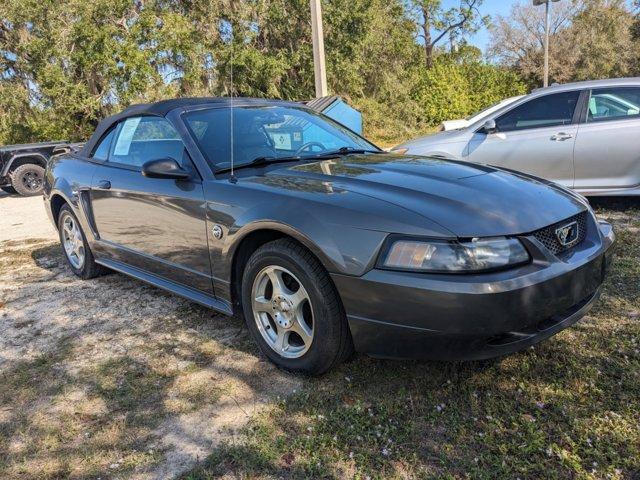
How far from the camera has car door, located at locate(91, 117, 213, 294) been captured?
10.7 feet

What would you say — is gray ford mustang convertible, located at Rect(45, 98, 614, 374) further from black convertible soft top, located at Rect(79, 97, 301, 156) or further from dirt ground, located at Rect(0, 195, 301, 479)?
dirt ground, located at Rect(0, 195, 301, 479)

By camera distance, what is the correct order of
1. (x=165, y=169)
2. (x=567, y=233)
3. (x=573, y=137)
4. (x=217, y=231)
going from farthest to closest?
(x=573, y=137) → (x=165, y=169) → (x=217, y=231) → (x=567, y=233)

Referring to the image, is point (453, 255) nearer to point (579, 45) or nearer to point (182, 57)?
point (182, 57)

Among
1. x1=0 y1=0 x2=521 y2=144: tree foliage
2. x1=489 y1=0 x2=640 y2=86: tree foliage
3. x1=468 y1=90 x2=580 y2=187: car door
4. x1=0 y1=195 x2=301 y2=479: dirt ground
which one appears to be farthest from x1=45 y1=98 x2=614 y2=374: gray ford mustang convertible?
x1=489 y1=0 x2=640 y2=86: tree foliage

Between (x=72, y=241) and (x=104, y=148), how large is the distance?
1036mm

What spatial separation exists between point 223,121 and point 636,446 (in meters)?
2.91

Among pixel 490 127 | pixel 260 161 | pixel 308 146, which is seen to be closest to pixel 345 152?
pixel 308 146

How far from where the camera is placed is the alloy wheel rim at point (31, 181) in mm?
11391

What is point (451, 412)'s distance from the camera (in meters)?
2.50

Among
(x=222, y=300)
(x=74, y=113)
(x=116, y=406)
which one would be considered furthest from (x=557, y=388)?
(x=74, y=113)

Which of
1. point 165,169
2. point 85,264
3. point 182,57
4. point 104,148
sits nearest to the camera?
point 165,169

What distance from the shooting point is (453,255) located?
7.57 feet

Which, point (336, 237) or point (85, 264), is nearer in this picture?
point (336, 237)

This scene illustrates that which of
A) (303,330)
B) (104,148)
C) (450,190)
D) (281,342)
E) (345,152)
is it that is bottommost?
(281,342)
